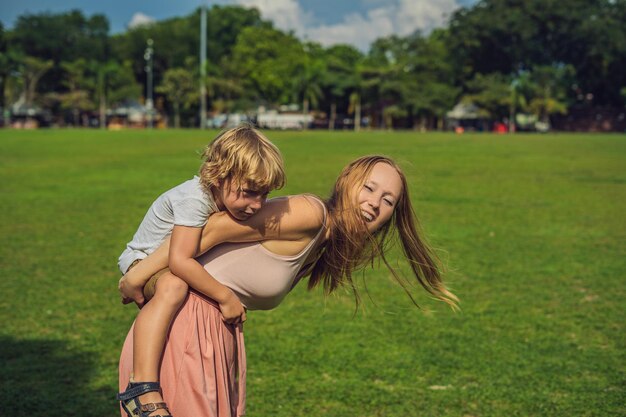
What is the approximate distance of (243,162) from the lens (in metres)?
2.22

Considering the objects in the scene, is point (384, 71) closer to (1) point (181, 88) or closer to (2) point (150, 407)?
(1) point (181, 88)

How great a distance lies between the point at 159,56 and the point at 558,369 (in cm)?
9952

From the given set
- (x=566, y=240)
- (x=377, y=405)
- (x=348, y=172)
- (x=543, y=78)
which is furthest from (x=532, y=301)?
A: (x=543, y=78)

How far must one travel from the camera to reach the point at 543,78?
275 feet

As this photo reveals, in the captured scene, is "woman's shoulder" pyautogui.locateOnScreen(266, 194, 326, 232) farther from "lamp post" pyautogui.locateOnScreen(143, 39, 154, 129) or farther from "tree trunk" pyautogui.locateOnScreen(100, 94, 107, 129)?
"tree trunk" pyautogui.locateOnScreen(100, 94, 107, 129)

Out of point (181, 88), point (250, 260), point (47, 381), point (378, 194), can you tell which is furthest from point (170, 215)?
point (181, 88)

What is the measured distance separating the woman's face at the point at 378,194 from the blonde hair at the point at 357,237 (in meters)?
0.02

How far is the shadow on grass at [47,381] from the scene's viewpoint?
4.80 metres

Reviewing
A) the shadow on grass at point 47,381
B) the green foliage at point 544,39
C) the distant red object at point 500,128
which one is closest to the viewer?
the shadow on grass at point 47,381

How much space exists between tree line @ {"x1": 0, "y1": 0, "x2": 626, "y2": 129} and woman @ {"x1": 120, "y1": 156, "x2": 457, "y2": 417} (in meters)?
82.1

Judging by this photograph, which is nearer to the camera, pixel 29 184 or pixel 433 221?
pixel 433 221

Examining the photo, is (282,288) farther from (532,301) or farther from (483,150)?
(483,150)

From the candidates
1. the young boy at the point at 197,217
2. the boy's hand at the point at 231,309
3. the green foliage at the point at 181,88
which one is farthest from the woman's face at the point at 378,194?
the green foliage at the point at 181,88

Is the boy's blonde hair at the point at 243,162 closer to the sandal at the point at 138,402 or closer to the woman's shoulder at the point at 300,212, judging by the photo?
the woman's shoulder at the point at 300,212
